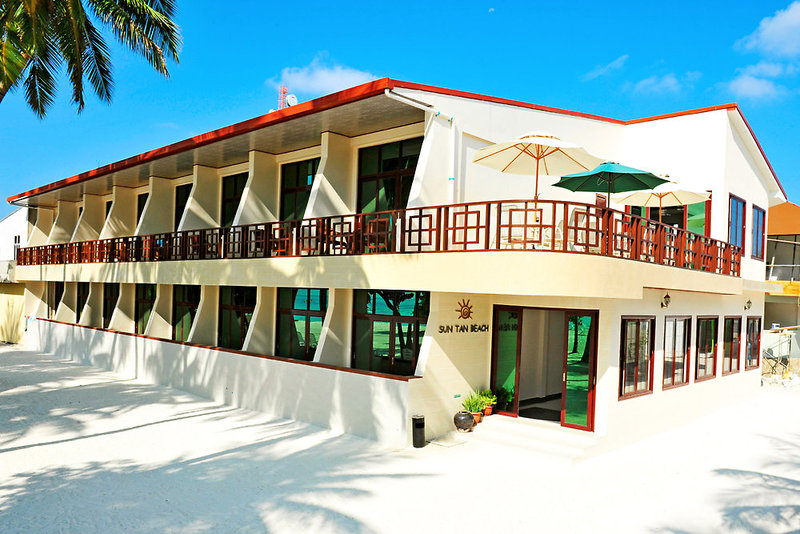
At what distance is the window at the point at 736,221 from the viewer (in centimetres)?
1627

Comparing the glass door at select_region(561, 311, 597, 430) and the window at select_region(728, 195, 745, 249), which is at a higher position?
the window at select_region(728, 195, 745, 249)

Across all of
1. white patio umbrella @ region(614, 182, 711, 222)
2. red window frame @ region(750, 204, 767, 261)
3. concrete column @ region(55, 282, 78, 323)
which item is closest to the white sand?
white patio umbrella @ region(614, 182, 711, 222)

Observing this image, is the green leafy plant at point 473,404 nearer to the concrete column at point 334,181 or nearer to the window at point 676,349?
the window at point 676,349

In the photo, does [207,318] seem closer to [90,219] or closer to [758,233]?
[90,219]

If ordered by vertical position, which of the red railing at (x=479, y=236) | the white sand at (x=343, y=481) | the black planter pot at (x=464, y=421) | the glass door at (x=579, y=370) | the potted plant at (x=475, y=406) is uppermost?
the red railing at (x=479, y=236)

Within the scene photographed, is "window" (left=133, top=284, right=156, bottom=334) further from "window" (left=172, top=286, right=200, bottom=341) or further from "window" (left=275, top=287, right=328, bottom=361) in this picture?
"window" (left=275, top=287, right=328, bottom=361)

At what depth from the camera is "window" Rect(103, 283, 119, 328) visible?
2505 cm

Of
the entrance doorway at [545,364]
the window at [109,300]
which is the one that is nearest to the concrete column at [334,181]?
the entrance doorway at [545,364]

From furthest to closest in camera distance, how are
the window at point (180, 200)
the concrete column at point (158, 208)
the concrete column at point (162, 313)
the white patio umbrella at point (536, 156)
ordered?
the window at point (180, 200) → the concrete column at point (158, 208) → the concrete column at point (162, 313) → the white patio umbrella at point (536, 156)

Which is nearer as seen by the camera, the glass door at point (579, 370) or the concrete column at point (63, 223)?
the glass door at point (579, 370)

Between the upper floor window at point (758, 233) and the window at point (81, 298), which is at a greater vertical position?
the upper floor window at point (758, 233)

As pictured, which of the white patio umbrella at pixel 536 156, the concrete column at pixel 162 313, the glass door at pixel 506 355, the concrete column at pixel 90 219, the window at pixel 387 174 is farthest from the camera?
the concrete column at pixel 90 219

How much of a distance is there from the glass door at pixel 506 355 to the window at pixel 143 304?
15264 millimetres

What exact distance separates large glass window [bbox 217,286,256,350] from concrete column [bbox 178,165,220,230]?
229cm
